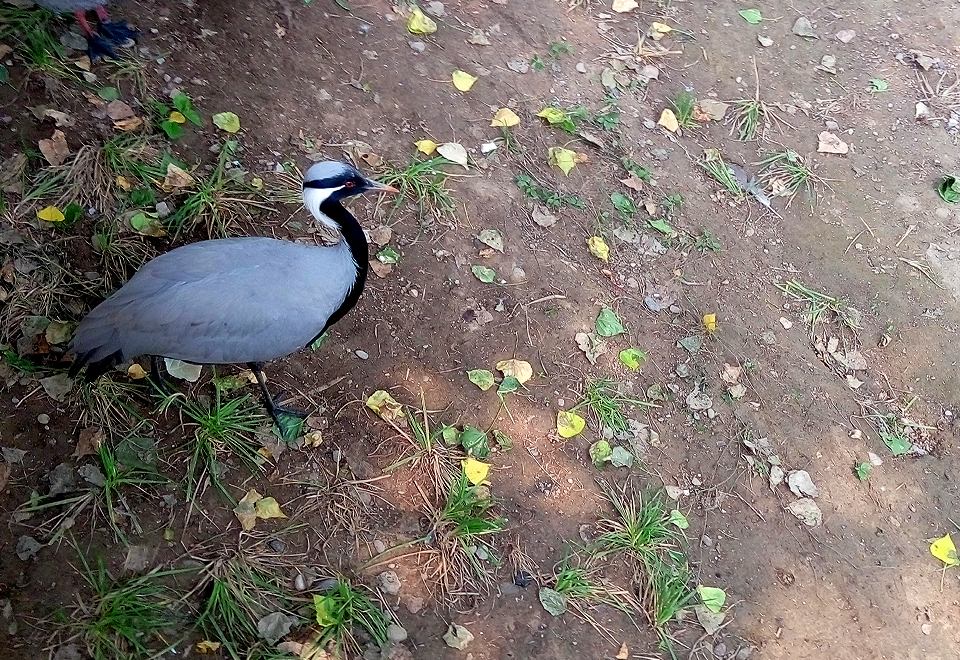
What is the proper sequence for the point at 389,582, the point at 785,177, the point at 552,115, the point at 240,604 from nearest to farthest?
the point at 240,604
the point at 389,582
the point at 552,115
the point at 785,177

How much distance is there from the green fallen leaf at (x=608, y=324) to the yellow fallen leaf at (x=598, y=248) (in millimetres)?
308

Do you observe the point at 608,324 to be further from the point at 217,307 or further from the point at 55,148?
the point at 55,148

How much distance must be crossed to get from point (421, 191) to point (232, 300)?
127cm

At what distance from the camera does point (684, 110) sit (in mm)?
4121

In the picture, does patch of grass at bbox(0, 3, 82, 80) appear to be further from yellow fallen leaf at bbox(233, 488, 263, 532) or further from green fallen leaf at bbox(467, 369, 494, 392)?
green fallen leaf at bbox(467, 369, 494, 392)

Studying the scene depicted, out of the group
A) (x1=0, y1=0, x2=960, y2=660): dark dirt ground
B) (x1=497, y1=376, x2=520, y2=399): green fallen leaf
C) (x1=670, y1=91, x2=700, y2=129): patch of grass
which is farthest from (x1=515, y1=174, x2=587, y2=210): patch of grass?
(x1=497, y1=376, x2=520, y2=399): green fallen leaf

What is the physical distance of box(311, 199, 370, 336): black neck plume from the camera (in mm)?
2676

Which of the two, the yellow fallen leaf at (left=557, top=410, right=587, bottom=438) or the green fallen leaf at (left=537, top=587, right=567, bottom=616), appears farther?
the yellow fallen leaf at (left=557, top=410, right=587, bottom=438)

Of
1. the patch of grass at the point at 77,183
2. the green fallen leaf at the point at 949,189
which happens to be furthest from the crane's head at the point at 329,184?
the green fallen leaf at the point at 949,189

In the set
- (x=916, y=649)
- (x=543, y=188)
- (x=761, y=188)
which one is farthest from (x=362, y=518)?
(x=761, y=188)

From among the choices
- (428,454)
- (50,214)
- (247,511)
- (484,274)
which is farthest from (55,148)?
(428,454)

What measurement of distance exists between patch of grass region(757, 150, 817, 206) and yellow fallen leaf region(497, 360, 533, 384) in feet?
6.11

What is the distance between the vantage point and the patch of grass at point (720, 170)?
3920mm

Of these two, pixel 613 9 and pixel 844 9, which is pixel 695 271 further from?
pixel 844 9
